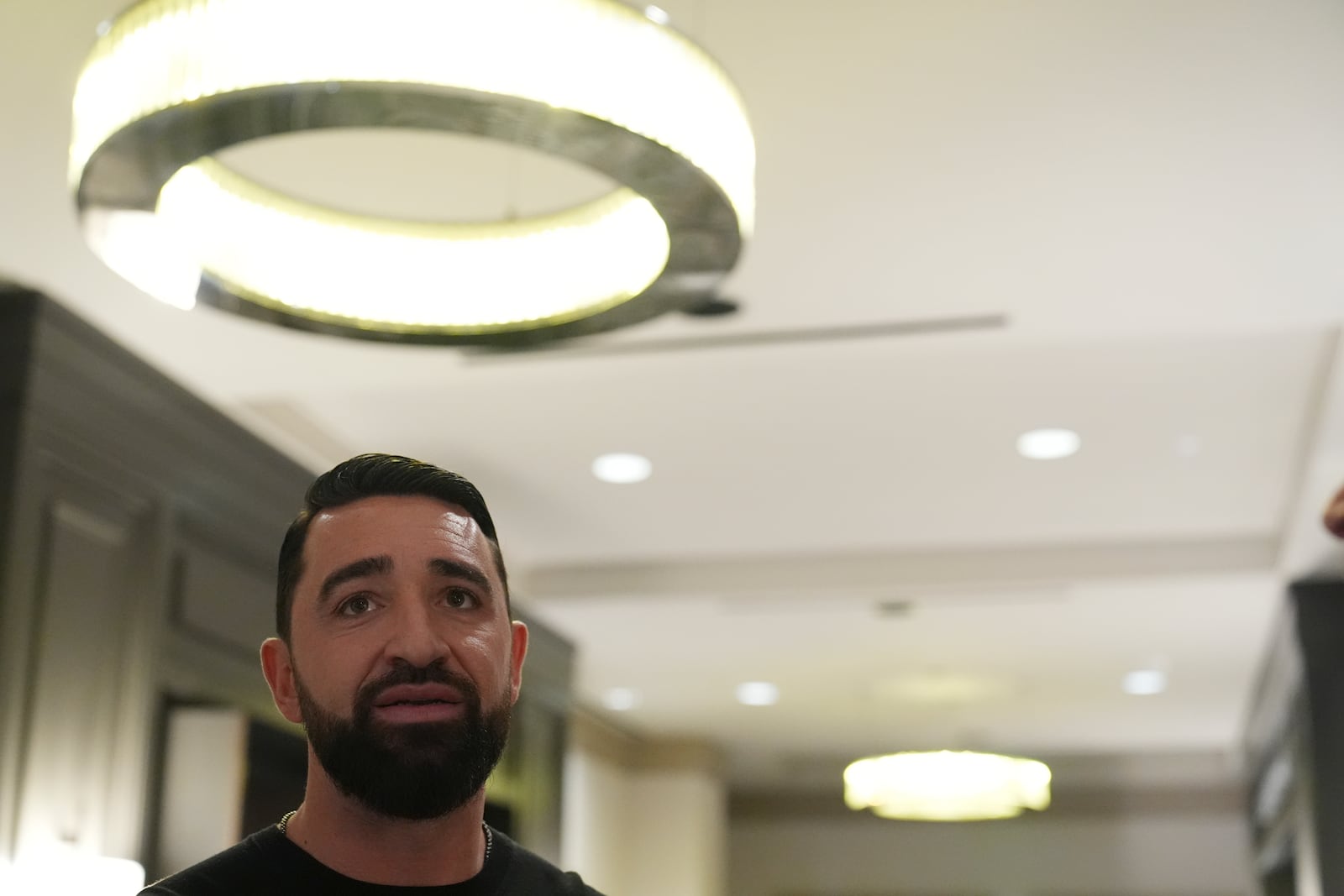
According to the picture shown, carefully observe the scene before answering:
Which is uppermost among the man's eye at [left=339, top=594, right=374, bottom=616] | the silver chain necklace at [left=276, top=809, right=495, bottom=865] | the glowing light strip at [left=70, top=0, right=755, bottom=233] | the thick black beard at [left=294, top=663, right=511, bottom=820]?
the glowing light strip at [left=70, top=0, right=755, bottom=233]

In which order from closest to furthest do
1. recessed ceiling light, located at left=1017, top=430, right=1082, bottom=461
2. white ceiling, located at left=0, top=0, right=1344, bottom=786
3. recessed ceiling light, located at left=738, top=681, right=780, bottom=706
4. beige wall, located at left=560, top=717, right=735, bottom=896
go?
1. white ceiling, located at left=0, top=0, right=1344, bottom=786
2. recessed ceiling light, located at left=1017, top=430, right=1082, bottom=461
3. recessed ceiling light, located at left=738, top=681, right=780, bottom=706
4. beige wall, located at left=560, top=717, right=735, bottom=896

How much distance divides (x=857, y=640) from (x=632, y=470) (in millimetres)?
2443

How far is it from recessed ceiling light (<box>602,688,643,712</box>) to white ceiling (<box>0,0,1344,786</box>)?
1.98 ft

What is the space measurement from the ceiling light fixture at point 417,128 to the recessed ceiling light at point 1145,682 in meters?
6.04

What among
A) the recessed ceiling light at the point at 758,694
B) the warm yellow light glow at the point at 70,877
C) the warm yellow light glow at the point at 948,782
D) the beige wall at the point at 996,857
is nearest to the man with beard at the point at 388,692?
the warm yellow light glow at the point at 70,877

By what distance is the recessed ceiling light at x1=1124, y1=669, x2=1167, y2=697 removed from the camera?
7527 millimetres

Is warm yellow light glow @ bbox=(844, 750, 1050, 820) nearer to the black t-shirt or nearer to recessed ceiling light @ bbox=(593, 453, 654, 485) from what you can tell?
recessed ceiling light @ bbox=(593, 453, 654, 485)

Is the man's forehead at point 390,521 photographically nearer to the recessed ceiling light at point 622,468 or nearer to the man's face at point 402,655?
the man's face at point 402,655

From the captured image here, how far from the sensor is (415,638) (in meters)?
0.83

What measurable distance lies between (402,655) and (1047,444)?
3904mm

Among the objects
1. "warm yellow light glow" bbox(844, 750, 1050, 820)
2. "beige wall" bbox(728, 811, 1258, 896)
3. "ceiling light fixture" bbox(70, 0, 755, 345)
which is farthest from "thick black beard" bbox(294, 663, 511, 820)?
"beige wall" bbox(728, 811, 1258, 896)

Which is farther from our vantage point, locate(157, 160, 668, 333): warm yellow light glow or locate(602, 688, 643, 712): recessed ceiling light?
locate(602, 688, 643, 712): recessed ceiling light

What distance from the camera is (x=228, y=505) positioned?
396cm

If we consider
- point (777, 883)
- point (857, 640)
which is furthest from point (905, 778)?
point (777, 883)
